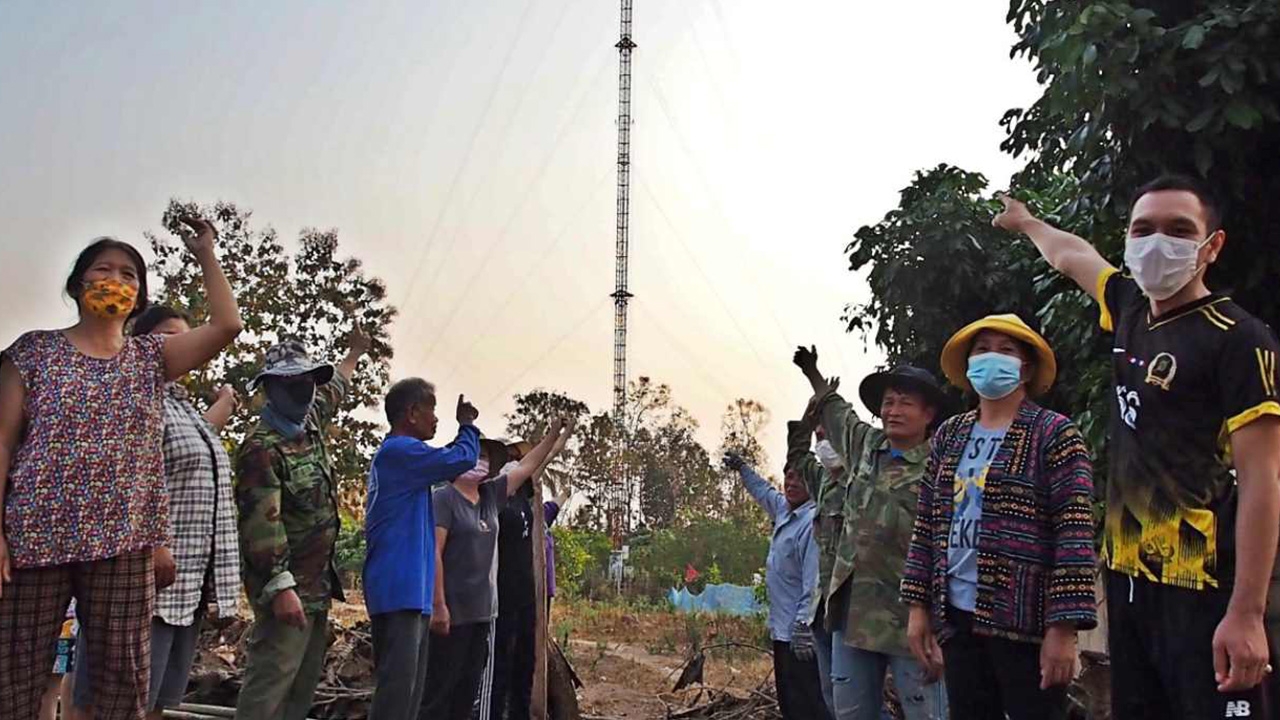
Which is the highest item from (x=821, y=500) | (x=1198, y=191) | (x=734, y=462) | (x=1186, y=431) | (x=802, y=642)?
(x=1198, y=191)

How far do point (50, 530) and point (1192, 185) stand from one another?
328 centimetres

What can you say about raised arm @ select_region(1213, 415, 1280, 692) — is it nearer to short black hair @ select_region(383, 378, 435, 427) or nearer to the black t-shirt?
short black hair @ select_region(383, 378, 435, 427)

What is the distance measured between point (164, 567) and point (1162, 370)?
3.06 m

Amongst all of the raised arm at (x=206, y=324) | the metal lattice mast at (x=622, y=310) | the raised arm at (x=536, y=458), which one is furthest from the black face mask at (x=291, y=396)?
the metal lattice mast at (x=622, y=310)

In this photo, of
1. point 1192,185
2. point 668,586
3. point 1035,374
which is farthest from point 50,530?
point 668,586

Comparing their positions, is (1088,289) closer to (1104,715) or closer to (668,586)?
(1104,715)

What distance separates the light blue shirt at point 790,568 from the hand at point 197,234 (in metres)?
3.64

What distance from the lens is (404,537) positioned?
5164 mm

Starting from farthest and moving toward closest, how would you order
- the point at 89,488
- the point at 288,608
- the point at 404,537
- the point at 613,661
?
1. the point at 613,661
2. the point at 404,537
3. the point at 288,608
4. the point at 89,488

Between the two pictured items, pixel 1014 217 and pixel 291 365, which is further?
pixel 291 365

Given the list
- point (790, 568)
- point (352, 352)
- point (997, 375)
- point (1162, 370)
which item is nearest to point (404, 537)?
point (352, 352)

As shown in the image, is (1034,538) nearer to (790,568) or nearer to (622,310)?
(790,568)

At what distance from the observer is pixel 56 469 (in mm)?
3254

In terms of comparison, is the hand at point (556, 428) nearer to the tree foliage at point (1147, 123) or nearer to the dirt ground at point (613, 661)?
the dirt ground at point (613, 661)
